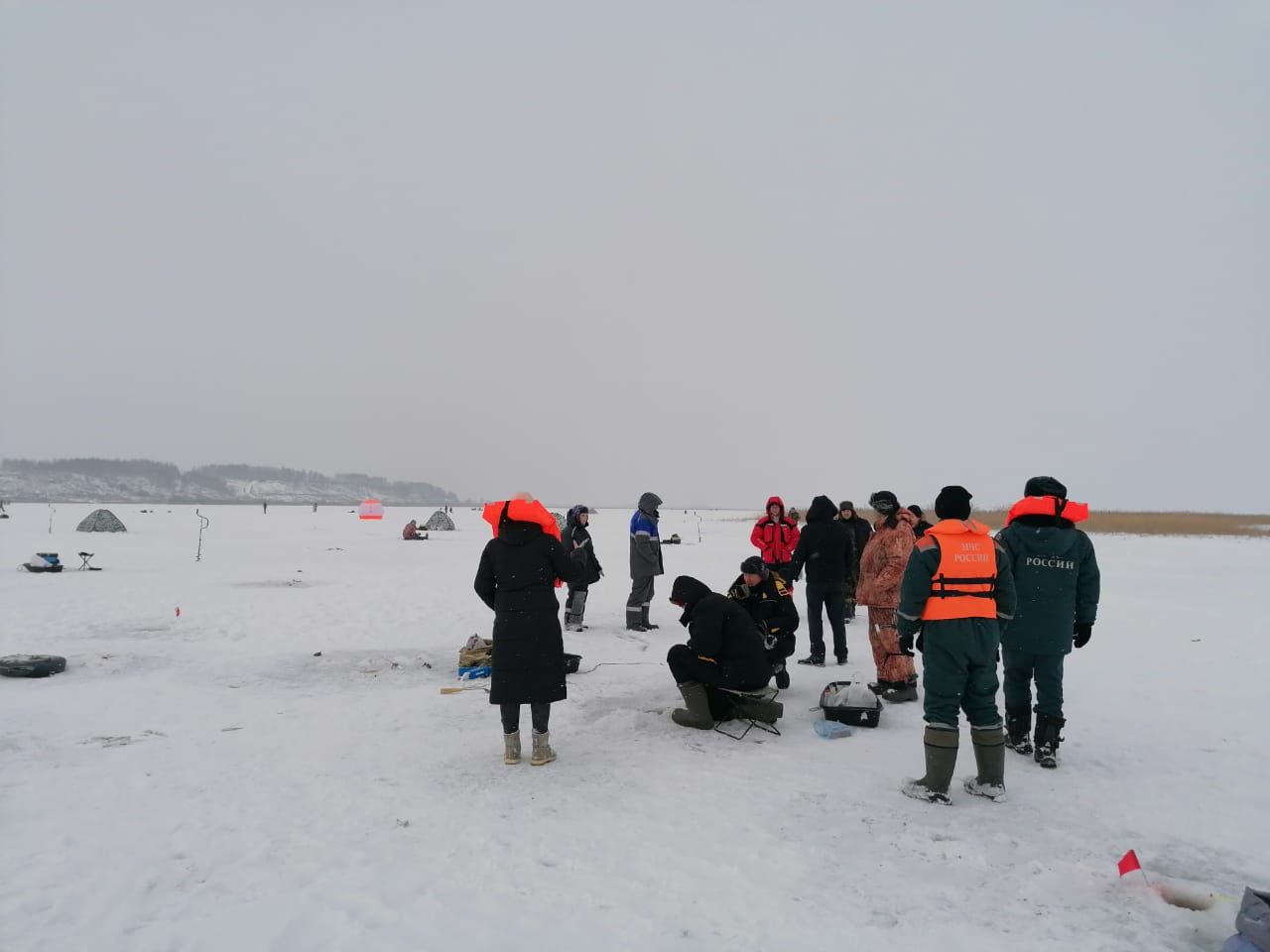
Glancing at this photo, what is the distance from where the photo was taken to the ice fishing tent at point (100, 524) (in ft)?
99.8

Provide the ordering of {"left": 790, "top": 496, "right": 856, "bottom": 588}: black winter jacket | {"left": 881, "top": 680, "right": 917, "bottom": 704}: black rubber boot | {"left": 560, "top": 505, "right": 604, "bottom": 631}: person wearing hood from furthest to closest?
1. {"left": 560, "top": 505, "right": 604, "bottom": 631}: person wearing hood
2. {"left": 790, "top": 496, "right": 856, "bottom": 588}: black winter jacket
3. {"left": 881, "top": 680, "right": 917, "bottom": 704}: black rubber boot

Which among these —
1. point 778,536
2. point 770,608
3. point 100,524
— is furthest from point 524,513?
point 100,524

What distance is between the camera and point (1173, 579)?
17500mm

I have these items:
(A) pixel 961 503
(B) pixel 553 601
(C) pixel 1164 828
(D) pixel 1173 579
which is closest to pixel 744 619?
(B) pixel 553 601

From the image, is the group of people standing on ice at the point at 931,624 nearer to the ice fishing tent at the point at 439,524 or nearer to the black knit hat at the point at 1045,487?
the black knit hat at the point at 1045,487

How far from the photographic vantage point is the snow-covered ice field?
3.35 metres

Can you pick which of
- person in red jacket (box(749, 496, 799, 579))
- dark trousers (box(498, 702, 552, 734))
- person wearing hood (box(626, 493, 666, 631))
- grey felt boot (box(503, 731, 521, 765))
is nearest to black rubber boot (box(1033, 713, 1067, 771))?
dark trousers (box(498, 702, 552, 734))

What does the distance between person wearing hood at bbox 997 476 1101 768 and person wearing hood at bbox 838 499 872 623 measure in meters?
3.67

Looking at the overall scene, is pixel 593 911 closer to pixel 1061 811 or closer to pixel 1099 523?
pixel 1061 811

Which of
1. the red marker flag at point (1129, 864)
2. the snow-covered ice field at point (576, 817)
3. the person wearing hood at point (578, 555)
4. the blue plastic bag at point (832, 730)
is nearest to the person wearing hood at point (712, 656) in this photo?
the snow-covered ice field at point (576, 817)

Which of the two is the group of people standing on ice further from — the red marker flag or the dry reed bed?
the dry reed bed

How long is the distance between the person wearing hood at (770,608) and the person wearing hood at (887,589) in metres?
1.03

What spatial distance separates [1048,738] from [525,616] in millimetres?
4083

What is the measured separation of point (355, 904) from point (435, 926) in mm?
478
